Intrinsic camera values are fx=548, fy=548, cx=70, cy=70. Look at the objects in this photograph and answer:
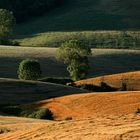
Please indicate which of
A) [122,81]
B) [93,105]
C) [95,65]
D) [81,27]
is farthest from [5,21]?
[93,105]

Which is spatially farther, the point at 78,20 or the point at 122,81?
the point at 78,20

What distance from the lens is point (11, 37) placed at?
142875 mm

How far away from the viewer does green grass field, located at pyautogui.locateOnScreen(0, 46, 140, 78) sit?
8731cm

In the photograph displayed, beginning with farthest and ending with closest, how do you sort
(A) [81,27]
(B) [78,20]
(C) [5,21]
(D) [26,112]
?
(B) [78,20]
(A) [81,27]
(C) [5,21]
(D) [26,112]

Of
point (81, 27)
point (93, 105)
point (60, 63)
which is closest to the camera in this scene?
point (93, 105)

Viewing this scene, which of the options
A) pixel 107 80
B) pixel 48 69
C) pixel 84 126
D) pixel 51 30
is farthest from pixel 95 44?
pixel 84 126

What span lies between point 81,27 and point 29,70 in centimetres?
7088

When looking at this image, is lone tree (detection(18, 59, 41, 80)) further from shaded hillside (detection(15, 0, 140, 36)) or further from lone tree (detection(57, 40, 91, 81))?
shaded hillside (detection(15, 0, 140, 36))

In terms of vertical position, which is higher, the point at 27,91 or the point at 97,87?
the point at 27,91

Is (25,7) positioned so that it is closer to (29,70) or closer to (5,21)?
(5,21)

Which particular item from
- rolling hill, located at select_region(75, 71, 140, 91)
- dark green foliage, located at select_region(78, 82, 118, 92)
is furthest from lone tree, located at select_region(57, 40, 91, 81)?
dark green foliage, located at select_region(78, 82, 118, 92)

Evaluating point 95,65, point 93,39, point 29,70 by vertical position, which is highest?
point 93,39

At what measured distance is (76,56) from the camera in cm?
8144

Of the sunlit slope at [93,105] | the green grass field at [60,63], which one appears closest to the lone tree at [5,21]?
the green grass field at [60,63]
